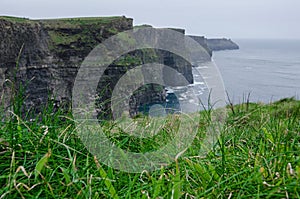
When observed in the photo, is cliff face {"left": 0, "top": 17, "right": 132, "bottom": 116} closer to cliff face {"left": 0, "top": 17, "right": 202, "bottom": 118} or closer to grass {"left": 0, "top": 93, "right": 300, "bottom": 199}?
cliff face {"left": 0, "top": 17, "right": 202, "bottom": 118}

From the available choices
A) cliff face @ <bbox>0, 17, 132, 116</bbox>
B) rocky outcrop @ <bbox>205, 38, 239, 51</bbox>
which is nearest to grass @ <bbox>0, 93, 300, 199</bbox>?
cliff face @ <bbox>0, 17, 132, 116</bbox>

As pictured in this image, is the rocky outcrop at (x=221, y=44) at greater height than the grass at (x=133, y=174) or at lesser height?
greater

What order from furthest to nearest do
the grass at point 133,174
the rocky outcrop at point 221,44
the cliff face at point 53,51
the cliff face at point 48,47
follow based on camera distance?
the rocky outcrop at point 221,44 → the cliff face at point 48,47 → the cliff face at point 53,51 → the grass at point 133,174

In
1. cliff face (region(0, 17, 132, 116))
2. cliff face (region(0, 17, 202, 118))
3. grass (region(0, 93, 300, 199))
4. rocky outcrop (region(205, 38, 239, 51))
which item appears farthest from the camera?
rocky outcrop (region(205, 38, 239, 51))

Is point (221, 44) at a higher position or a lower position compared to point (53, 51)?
higher

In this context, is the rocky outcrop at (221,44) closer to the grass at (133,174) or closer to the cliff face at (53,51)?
the cliff face at (53,51)

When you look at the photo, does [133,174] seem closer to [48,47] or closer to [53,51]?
[53,51]

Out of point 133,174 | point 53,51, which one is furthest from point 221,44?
point 133,174

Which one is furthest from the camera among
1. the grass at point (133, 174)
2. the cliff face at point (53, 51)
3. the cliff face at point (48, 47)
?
the cliff face at point (48, 47)

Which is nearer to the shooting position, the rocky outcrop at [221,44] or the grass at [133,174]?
the grass at [133,174]

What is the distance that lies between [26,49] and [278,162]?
4569 centimetres

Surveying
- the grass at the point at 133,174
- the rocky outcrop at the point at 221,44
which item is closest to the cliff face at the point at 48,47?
the grass at the point at 133,174

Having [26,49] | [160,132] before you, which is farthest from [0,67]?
[160,132]

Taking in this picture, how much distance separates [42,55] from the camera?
4669cm
